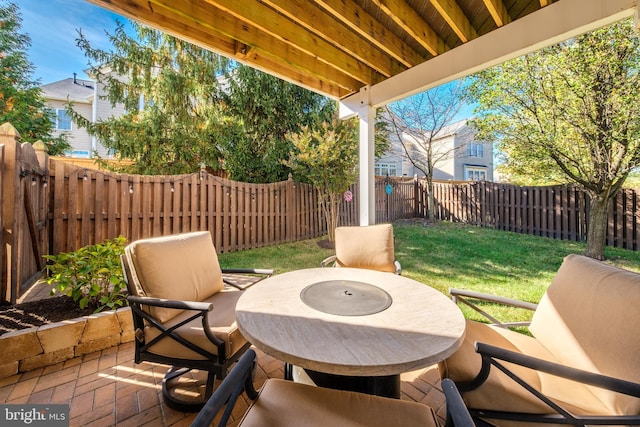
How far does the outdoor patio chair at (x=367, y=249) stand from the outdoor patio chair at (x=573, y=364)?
1373 mm

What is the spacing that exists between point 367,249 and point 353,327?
1708mm

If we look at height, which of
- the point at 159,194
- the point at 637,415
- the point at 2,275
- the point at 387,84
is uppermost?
Result: the point at 387,84

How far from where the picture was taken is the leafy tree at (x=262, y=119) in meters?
6.80

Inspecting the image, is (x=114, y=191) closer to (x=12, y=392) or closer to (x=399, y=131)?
(x=12, y=392)

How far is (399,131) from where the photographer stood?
908 cm

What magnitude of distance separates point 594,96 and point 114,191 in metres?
7.33

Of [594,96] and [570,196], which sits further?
[570,196]

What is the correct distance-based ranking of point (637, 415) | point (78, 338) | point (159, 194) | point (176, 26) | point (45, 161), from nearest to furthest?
point (637, 415) < point (78, 338) < point (176, 26) < point (45, 161) < point (159, 194)

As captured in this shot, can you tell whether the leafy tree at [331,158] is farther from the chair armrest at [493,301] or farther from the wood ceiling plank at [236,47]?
the chair armrest at [493,301]

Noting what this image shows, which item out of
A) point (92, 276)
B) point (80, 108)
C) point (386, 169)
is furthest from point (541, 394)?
point (80, 108)

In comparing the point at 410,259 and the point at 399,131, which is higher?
the point at 399,131

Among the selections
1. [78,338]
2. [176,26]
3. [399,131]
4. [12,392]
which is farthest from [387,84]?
[399,131]

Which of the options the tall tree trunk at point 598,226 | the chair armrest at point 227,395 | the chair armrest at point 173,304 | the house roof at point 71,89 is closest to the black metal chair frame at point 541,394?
the chair armrest at point 227,395

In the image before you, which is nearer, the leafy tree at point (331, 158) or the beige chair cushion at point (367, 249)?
the beige chair cushion at point (367, 249)
